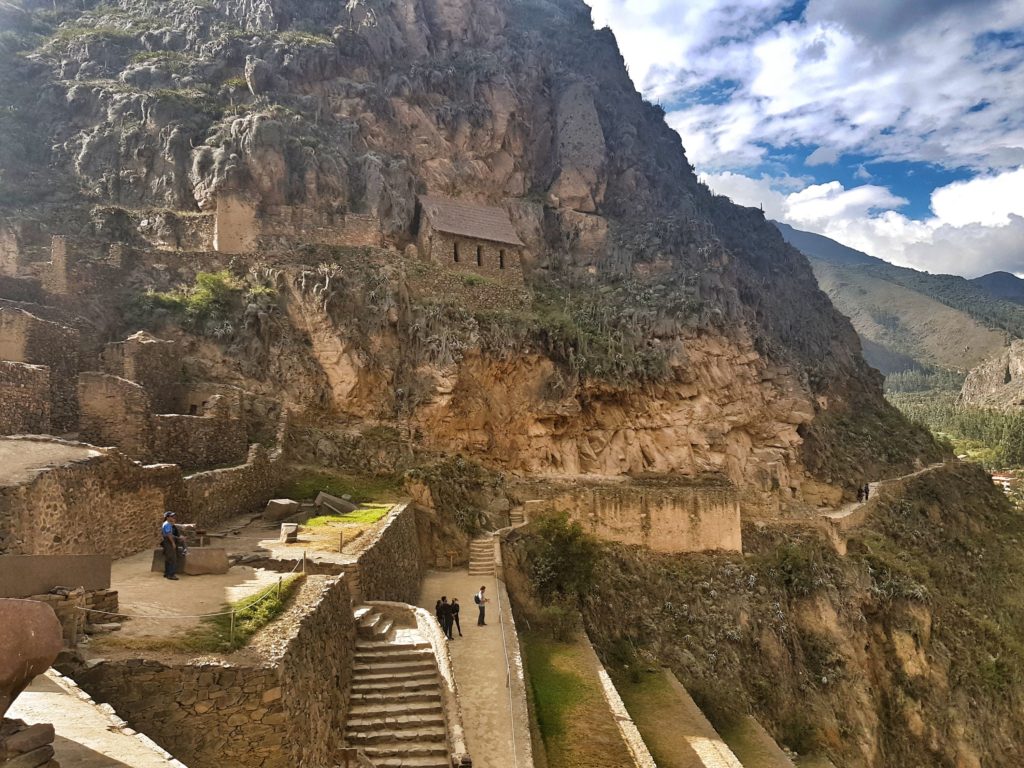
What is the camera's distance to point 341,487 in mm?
19250

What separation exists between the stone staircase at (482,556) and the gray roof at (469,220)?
54.5 feet

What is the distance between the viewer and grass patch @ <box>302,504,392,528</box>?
15859 mm

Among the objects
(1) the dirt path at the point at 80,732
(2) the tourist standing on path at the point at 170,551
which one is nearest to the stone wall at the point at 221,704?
(1) the dirt path at the point at 80,732

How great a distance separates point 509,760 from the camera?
30.8 feet

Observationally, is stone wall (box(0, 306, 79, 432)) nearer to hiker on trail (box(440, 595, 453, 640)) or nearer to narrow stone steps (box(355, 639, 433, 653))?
narrow stone steps (box(355, 639, 433, 653))

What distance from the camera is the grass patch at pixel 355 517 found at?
15859 mm

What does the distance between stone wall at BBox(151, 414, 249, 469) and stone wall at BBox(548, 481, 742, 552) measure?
10.3 m

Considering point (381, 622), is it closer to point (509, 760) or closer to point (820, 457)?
point (509, 760)

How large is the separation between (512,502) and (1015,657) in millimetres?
22728

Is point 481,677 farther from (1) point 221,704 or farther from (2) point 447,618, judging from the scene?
(1) point 221,704

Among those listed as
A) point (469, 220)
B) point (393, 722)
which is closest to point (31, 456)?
point (393, 722)

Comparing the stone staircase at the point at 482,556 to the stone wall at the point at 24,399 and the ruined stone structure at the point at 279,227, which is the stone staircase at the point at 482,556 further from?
the ruined stone structure at the point at 279,227

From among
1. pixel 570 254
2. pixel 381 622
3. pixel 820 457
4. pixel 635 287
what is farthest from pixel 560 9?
pixel 381 622

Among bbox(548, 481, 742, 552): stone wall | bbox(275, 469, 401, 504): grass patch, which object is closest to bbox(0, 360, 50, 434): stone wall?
bbox(275, 469, 401, 504): grass patch
